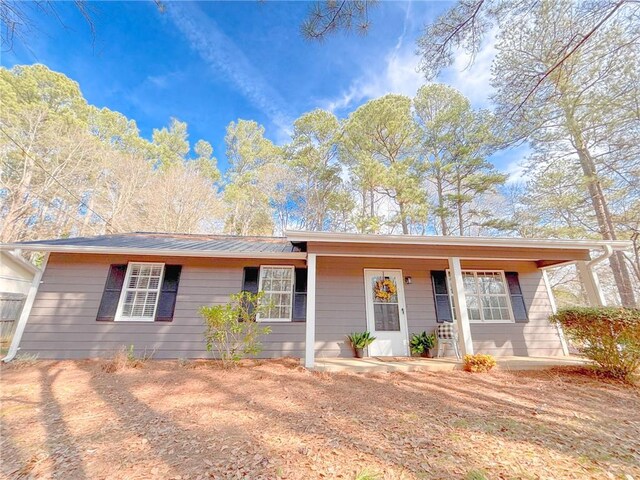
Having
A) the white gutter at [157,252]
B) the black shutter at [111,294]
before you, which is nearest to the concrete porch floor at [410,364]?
the white gutter at [157,252]

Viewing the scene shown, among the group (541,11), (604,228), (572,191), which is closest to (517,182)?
(572,191)

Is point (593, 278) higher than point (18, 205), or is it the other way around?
point (18, 205)

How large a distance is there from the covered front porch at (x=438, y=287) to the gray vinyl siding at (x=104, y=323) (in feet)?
3.07

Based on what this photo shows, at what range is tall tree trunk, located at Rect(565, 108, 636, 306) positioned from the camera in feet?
23.5

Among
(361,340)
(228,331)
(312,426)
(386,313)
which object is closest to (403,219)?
(386,313)

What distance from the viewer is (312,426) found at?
94.3 inches

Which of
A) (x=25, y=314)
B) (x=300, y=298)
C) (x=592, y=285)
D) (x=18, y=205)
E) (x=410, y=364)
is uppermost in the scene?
(x=18, y=205)

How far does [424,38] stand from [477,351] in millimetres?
5867

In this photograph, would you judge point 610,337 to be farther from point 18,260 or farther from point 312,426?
point 18,260

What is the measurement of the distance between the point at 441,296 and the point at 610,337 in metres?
2.50

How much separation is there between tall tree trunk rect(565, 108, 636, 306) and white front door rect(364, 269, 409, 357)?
6627mm

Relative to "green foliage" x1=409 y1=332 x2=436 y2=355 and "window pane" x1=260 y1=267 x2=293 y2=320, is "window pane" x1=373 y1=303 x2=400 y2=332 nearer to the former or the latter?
"green foliage" x1=409 y1=332 x2=436 y2=355

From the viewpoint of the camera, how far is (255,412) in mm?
2678

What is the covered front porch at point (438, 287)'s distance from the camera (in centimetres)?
469
